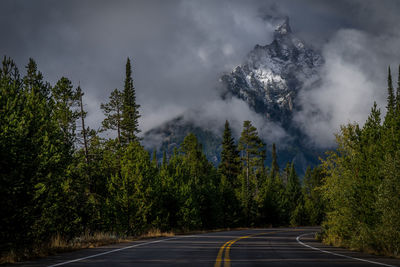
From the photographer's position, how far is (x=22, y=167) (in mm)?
12148

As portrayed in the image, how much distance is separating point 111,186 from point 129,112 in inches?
929

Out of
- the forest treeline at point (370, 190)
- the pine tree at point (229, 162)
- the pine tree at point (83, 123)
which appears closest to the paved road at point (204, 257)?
the forest treeline at point (370, 190)

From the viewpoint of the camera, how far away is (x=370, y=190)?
1784 cm

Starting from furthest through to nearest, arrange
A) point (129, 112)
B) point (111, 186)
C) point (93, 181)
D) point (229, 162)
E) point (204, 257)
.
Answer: point (229, 162) < point (129, 112) < point (93, 181) < point (111, 186) < point (204, 257)

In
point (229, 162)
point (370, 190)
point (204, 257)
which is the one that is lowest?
point (204, 257)

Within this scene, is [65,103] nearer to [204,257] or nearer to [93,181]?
[93,181]

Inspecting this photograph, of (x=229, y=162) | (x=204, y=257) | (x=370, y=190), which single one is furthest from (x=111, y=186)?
(x=229, y=162)

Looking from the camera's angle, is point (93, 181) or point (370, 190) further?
point (93, 181)

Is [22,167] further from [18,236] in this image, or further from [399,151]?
[399,151]

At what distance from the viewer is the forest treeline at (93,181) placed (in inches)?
487

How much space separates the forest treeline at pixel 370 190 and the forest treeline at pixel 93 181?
343cm

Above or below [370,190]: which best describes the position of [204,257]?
below

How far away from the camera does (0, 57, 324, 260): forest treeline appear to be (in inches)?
487

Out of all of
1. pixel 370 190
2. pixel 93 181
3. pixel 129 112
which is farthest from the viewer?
pixel 129 112
